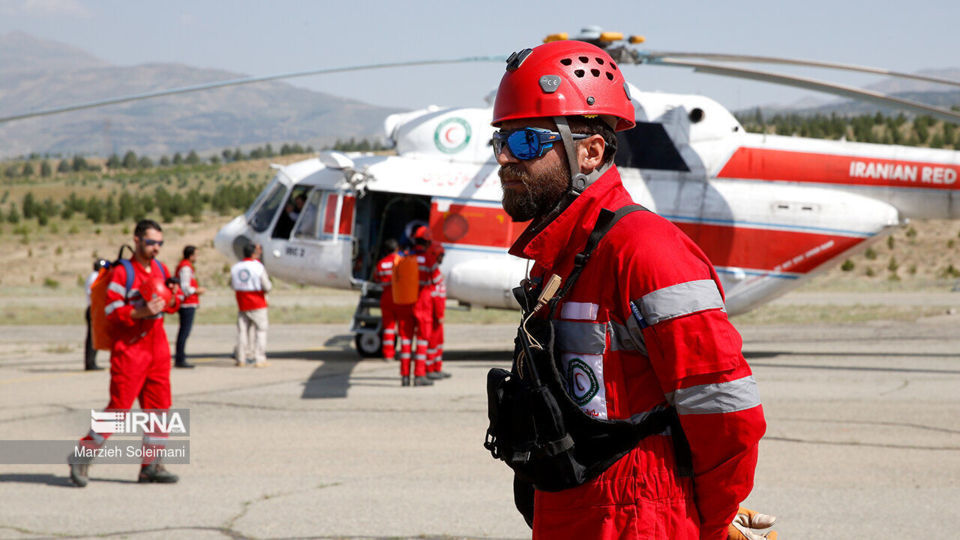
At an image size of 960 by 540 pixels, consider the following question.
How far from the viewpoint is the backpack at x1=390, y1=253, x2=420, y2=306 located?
1130 cm

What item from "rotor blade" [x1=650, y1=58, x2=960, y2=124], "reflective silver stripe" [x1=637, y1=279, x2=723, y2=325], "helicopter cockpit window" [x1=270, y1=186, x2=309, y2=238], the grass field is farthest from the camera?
the grass field

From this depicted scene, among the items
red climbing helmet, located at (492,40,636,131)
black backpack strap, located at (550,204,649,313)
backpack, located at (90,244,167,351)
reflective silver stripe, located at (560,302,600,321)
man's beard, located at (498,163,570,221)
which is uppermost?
red climbing helmet, located at (492,40,636,131)

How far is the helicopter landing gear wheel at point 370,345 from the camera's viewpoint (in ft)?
46.5

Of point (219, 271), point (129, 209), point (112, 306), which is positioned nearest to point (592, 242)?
point (112, 306)

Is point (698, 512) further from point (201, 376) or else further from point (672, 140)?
point (201, 376)

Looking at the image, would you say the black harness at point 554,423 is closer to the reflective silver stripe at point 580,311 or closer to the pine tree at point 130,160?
the reflective silver stripe at point 580,311

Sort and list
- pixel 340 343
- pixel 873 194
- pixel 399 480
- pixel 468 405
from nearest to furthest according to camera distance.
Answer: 1. pixel 399 480
2. pixel 468 405
3. pixel 873 194
4. pixel 340 343

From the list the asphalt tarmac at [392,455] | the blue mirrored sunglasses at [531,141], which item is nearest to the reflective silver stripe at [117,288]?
the asphalt tarmac at [392,455]

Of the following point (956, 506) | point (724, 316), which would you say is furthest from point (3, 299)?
point (724, 316)

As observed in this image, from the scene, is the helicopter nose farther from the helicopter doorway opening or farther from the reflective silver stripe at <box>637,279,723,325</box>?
the reflective silver stripe at <box>637,279,723,325</box>

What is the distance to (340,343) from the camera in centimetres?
1656

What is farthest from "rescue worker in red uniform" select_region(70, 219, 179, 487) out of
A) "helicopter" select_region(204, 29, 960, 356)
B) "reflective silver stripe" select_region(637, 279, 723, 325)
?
"helicopter" select_region(204, 29, 960, 356)

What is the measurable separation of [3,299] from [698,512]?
30.3m

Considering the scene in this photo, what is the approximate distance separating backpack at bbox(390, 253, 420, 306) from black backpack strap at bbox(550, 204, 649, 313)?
886cm
